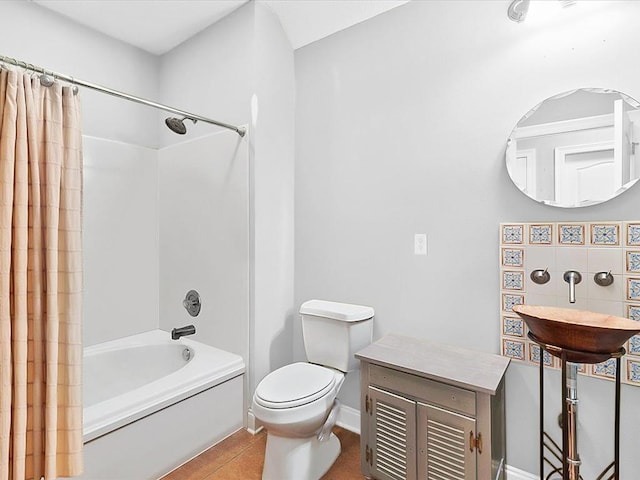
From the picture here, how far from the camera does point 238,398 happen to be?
7.24 feet

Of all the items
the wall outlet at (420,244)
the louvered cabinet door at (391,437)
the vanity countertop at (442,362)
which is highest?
the wall outlet at (420,244)

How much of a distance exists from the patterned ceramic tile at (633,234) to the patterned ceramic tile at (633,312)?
0.82 feet

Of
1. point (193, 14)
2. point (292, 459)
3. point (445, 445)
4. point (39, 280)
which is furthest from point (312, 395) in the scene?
point (193, 14)

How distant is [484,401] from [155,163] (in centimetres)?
276

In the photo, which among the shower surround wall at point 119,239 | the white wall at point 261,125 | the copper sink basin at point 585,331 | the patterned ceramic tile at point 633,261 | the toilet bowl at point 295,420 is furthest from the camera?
the shower surround wall at point 119,239

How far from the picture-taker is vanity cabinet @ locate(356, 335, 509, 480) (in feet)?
4.62

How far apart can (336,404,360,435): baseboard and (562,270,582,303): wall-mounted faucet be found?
1.39 metres

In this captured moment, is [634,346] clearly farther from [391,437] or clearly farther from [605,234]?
[391,437]

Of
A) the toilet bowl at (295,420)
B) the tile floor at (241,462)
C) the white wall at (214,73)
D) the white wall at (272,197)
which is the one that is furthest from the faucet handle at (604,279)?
the white wall at (214,73)

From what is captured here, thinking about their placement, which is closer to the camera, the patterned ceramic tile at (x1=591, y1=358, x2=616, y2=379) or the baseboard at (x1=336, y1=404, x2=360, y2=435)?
the patterned ceramic tile at (x1=591, y1=358, x2=616, y2=379)

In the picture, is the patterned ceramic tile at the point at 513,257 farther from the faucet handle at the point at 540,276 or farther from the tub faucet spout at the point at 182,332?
the tub faucet spout at the point at 182,332

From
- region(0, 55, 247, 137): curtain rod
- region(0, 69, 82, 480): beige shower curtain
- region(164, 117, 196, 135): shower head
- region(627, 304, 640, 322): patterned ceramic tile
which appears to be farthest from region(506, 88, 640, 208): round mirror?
region(0, 69, 82, 480): beige shower curtain

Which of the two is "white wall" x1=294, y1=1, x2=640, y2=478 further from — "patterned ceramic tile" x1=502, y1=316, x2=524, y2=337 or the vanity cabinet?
the vanity cabinet

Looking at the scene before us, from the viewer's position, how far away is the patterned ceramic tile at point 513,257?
64.5 inches
